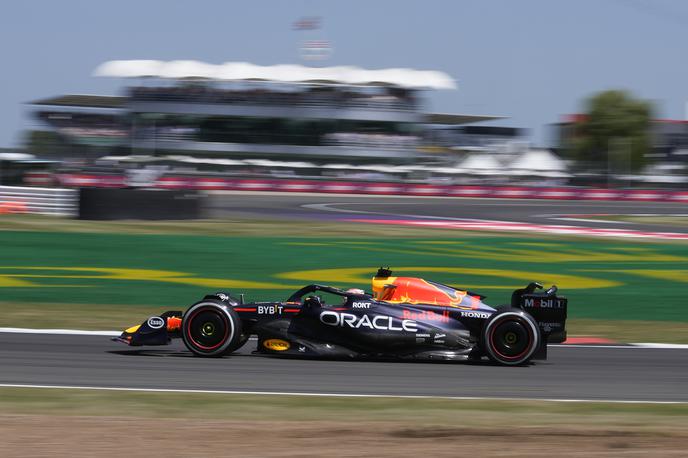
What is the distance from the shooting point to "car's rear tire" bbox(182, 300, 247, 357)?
9.34 m

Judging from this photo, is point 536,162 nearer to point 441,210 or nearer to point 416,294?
point 441,210

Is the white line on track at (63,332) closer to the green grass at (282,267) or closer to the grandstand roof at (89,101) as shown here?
the green grass at (282,267)

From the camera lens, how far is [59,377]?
850 centimetres

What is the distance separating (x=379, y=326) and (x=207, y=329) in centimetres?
161

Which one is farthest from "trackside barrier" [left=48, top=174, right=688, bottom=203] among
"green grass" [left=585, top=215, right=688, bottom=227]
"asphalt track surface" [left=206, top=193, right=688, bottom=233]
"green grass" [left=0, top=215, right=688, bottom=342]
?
"green grass" [left=0, top=215, right=688, bottom=342]

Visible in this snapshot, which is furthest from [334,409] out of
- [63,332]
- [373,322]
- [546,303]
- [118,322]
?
[118,322]

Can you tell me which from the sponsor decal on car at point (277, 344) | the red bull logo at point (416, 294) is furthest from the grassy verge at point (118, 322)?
the red bull logo at point (416, 294)

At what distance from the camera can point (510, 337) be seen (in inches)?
369

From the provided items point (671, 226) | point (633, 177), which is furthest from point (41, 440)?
point (633, 177)

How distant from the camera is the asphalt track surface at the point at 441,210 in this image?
97.4 feet

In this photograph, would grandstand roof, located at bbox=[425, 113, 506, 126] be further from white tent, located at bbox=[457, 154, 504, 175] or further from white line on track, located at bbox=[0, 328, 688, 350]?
white line on track, located at bbox=[0, 328, 688, 350]

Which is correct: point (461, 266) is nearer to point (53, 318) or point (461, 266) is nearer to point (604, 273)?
point (604, 273)

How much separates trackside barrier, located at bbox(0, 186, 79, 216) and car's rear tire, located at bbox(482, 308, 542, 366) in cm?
1703

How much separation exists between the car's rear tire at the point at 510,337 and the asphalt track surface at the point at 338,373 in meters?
0.12
